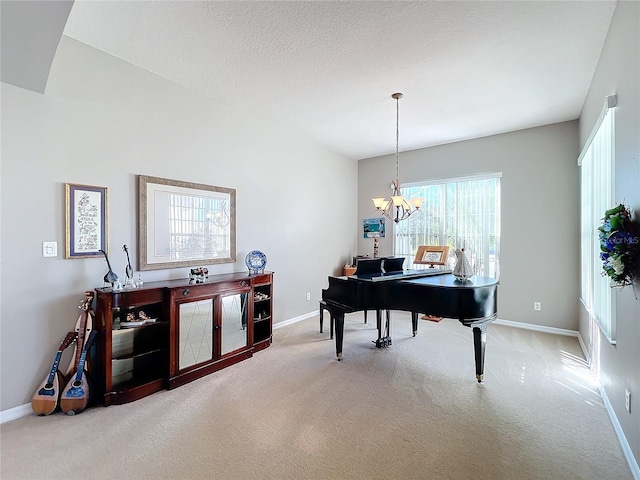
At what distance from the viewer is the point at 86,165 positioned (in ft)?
8.86

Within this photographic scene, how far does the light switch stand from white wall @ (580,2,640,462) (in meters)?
3.98

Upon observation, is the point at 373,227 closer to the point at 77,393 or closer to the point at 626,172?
the point at 626,172

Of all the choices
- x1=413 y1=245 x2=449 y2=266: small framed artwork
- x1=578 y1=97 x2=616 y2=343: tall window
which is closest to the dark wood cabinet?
x1=413 y1=245 x2=449 y2=266: small framed artwork

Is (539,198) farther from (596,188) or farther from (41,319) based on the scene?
(41,319)

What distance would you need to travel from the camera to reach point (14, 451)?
77.3 inches

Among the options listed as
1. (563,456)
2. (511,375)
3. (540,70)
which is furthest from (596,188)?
(563,456)

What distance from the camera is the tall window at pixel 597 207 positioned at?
2.43 metres

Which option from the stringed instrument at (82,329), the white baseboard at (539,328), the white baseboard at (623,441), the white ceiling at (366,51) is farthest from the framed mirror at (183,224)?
the white baseboard at (539,328)

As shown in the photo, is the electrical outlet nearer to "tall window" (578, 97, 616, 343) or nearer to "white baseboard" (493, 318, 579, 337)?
"tall window" (578, 97, 616, 343)

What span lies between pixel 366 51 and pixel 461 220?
355cm

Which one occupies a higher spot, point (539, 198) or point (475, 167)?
point (475, 167)

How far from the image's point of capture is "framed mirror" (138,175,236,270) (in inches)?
121

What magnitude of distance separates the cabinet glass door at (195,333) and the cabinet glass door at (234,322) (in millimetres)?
162

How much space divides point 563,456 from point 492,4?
118 inches
